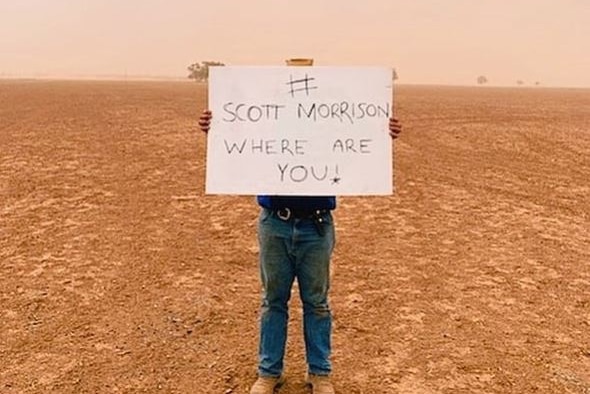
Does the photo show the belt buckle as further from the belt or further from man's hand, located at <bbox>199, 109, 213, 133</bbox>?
man's hand, located at <bbox>199, 109, 213, 133</bbox>

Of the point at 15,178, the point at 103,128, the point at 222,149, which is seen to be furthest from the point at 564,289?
the point at 103,128

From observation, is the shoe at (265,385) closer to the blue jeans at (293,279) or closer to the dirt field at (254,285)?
the blue jeans at (293,279)

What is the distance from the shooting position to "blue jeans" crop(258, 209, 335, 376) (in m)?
3.43

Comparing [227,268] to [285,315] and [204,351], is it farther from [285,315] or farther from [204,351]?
[285,315]

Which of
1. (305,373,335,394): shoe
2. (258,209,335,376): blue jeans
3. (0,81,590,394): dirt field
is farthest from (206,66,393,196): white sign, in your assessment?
(0,81,590,394): dirt field

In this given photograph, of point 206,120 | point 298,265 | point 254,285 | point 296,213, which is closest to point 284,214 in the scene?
point 296,213

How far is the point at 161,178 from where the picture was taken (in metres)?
10.5

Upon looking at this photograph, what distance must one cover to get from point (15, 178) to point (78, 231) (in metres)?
3.57

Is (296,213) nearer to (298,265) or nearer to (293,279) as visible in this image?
(298,265)

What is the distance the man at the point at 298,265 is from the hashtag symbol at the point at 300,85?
0.08 metres

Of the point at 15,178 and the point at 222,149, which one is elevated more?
the point at 222,149

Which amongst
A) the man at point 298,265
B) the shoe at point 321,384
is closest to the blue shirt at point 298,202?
the man at point 298,265

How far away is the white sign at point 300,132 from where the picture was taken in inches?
135

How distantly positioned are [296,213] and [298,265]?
10.7 inches
